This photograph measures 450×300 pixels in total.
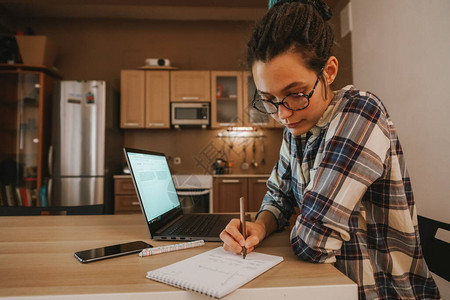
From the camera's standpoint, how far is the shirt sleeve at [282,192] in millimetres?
996

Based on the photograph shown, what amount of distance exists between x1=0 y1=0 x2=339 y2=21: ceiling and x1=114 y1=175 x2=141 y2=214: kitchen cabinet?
2.01 meters

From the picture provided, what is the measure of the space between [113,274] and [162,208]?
17.5 inches

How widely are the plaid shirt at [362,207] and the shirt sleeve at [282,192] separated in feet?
0.62

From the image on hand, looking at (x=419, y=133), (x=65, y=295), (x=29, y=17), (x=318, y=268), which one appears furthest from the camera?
(x=29, y=17)

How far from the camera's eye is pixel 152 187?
3.38ft

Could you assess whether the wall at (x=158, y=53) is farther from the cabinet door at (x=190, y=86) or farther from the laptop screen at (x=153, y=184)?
the laptop screen at (x=153, y=184)

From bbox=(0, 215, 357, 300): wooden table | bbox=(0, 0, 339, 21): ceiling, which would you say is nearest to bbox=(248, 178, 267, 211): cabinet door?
bbox=(0, 0, 339, 21): ceiling

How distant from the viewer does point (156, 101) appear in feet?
12.4

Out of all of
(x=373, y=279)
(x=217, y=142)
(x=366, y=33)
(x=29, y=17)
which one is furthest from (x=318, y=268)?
(x=29, y=17)

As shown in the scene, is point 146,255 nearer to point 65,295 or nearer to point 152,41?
point 65,295

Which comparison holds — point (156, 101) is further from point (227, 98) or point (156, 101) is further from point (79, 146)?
point (79, 146)

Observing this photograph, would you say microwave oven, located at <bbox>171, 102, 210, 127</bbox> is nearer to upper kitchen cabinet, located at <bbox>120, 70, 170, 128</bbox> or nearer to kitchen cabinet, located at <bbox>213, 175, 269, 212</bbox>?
upper kitchen cabinet, located at <bbox>120, 70, 170, 128</bbox>

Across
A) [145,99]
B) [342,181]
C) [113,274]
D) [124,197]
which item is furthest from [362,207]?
[145,99]

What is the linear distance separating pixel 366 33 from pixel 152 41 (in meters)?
2.77
